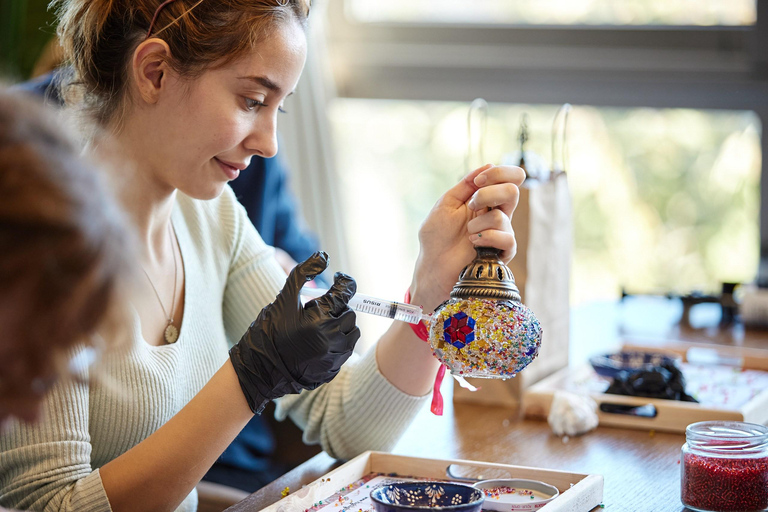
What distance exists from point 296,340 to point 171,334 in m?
0.41

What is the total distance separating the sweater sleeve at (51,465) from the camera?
1.08 meters

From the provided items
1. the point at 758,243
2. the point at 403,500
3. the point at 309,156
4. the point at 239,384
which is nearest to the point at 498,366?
the point at 403,500

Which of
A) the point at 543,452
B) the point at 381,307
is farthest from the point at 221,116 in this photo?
the point at 543,452

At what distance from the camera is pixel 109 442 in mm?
1258

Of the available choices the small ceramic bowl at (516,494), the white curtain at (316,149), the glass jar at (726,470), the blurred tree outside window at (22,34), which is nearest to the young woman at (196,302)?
the small ceramic bowl at (516,494)

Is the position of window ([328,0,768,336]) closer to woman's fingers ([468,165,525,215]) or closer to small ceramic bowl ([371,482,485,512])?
woman's fingers ([468,165,525,215])

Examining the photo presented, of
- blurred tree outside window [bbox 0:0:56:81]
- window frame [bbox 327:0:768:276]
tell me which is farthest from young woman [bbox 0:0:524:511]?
window frame [bbox 327:0:768:276]

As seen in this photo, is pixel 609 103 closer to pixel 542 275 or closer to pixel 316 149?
pixel 316 149

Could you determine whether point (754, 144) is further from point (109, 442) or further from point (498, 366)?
point (109, 442)

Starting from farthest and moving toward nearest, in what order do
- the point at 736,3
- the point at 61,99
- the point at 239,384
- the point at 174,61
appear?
the point at 736,3, the point at 61,99, the point at 174,61, the point at 239,384

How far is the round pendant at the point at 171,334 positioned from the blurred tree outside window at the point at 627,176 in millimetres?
1880

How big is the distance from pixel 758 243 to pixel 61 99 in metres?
2.33

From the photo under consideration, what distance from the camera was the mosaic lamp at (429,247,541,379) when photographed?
39.0 inches

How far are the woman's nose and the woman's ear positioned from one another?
0.50 feet
